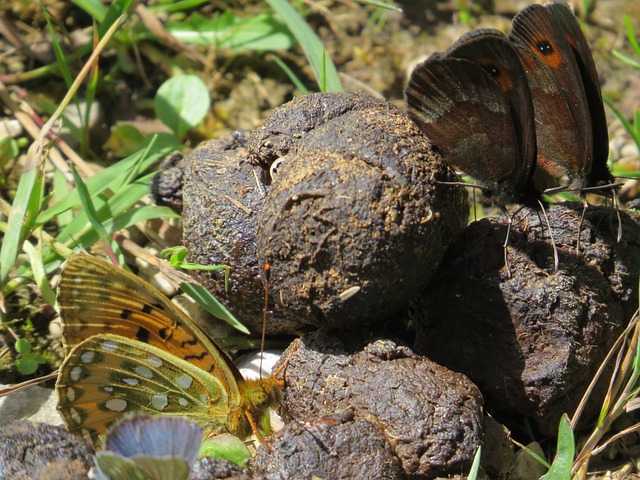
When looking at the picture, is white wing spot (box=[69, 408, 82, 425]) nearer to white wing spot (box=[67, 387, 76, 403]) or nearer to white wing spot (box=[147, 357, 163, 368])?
white wing spot (box=[67, 387, 76, 403])

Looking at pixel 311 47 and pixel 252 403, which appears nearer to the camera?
pixel 252 403

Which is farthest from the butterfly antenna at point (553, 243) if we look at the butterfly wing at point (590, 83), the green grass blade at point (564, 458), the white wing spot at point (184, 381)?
the white wing spot at point (184, 381)

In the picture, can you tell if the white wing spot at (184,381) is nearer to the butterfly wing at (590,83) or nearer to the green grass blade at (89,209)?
the green grass blade at (89,209)

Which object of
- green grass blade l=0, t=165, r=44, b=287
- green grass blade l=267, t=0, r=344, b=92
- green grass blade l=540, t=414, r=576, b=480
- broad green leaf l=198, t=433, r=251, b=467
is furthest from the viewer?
green grass blade l=267, t=0, r=344, b=92

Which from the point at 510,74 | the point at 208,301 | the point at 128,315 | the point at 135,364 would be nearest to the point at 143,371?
the point at 135,364

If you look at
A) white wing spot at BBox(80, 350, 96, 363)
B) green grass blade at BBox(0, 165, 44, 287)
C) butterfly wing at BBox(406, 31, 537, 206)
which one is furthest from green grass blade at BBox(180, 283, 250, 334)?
butterfly wing at BBox(406, 31, 537, 206)

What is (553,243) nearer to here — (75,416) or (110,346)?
(110,346)

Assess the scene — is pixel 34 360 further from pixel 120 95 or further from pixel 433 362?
pixel 120 95
